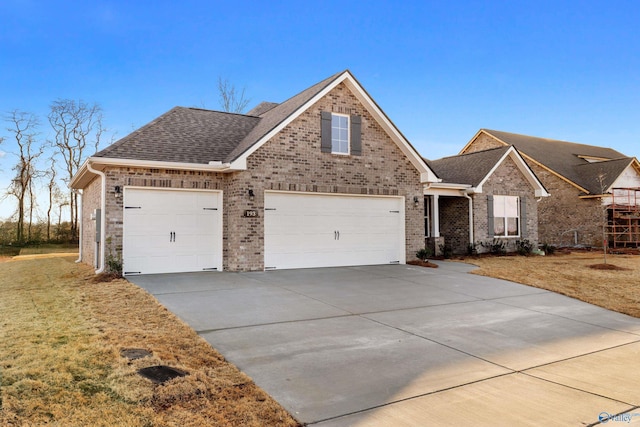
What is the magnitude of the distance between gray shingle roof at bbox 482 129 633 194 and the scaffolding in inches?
46.8

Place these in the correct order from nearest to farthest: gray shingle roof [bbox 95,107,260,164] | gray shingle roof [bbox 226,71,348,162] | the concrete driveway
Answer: the concrete driveway
gray shingle roof [bbox 95,107,260,164]
gray shingle roof [bbox 226,71,348,162]

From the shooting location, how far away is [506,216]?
1922 centimetres

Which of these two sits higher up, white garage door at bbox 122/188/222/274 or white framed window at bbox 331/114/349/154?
white framed window at bbox 331/114/349/154

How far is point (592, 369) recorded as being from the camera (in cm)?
498

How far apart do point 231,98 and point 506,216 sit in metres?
21.0

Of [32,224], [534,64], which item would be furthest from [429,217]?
[32,224]

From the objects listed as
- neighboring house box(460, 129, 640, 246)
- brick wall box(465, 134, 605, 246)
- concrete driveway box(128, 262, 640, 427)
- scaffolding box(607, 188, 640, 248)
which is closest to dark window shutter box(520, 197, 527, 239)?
neighboring house box(460, 129, 640, 246)

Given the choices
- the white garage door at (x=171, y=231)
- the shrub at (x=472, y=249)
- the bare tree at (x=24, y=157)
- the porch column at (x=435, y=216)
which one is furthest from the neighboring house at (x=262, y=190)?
the bare tree at (x=24, y=157)

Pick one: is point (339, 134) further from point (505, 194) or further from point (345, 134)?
point (505, 194)

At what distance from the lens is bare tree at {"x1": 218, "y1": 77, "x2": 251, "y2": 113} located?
31.4 metres

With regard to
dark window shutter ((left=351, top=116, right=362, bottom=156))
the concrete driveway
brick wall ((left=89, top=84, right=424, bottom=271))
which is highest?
dark window shutter ((left=351, top=116, right=362, bottom=156))

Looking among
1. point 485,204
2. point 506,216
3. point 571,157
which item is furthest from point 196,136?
Result: point 571,157

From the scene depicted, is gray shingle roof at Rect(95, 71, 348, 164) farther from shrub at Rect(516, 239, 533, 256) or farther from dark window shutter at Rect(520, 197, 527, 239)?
shrub at Rect(516, 239, 533, 256)

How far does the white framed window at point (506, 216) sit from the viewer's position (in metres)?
18.9
